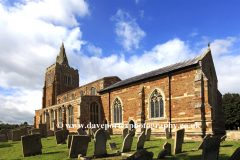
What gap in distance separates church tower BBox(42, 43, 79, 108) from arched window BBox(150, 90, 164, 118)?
30.3 metres

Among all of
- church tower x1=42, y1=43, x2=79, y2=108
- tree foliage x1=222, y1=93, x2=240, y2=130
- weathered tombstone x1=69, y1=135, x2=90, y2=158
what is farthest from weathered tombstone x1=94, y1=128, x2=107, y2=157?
church tower x1=42, y1=43, x2=79, y2=108

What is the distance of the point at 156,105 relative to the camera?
720 inches

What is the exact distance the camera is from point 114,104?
23.6 metres

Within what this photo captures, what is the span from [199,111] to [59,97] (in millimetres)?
34936

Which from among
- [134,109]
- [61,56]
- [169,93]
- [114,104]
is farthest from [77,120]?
[61,56]

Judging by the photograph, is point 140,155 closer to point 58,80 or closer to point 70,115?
point 70,115

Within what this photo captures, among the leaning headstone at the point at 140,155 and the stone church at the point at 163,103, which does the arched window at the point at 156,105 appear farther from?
the leaning headstone at the point at 140,155

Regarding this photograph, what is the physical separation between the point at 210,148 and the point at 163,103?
1113 centimetres

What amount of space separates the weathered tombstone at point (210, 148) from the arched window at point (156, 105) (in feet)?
36.4

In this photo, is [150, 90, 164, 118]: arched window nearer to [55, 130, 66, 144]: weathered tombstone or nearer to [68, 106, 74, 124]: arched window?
[55, 130, 66, 144]: weathered tombstone

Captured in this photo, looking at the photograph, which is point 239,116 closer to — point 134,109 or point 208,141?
point 134,109

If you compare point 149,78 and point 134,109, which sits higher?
point 149,78

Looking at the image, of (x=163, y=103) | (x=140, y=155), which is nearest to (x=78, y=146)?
(x=140, y=155)

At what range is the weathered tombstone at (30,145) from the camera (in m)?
8.90
